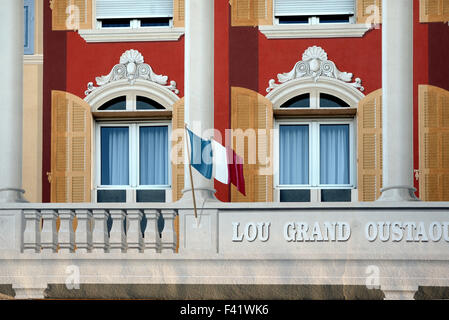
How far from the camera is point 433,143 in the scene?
2044cm

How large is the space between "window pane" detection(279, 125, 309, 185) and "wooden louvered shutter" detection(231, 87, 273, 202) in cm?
28

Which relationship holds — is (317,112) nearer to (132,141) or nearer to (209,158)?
(132,141)

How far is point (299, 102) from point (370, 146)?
1.62 m

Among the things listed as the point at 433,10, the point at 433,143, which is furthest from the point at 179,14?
the point at 433,143

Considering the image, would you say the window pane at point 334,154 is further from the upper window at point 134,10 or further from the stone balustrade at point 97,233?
the stone balustrade at point 97,233

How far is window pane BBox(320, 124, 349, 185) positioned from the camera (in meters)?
20.7

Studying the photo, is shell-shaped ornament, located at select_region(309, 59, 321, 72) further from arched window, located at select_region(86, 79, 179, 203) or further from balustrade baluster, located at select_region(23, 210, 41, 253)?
balustrade baluster, located at select_region(23, 210, 41, 253)

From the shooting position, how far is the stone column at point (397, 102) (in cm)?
1780

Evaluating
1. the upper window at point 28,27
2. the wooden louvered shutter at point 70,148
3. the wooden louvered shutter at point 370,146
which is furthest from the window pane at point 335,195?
the upper window at point 28,27

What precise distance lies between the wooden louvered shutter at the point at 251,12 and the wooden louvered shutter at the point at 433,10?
112 inches

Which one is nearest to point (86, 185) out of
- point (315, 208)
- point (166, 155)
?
point (166, 155)

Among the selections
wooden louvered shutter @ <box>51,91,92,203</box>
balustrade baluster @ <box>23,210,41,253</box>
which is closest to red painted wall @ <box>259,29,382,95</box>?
wooden louvered shutter @ <box>51,91,92,203</box>
